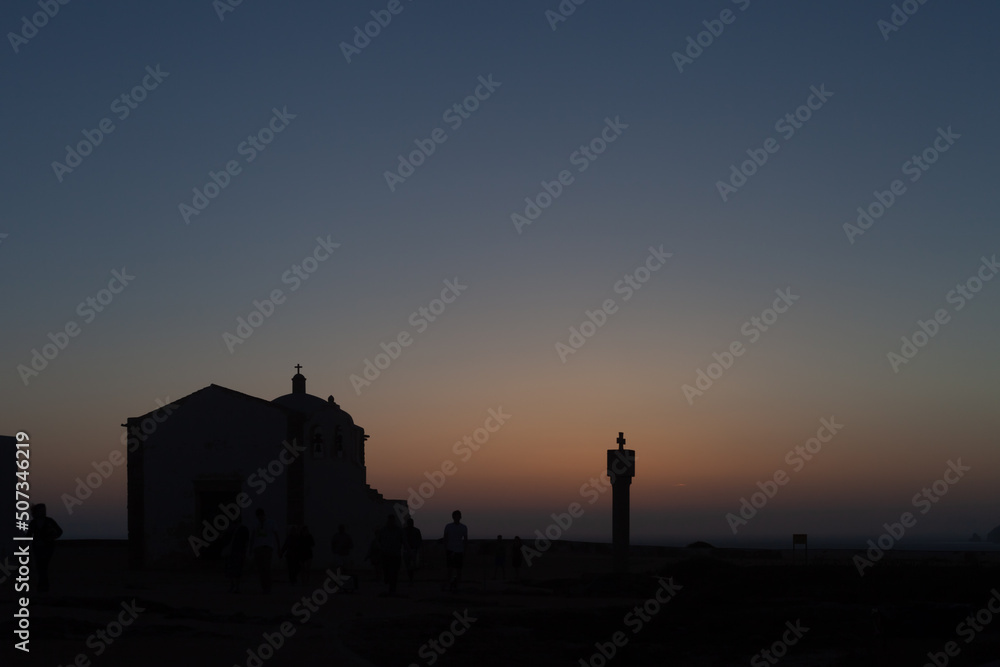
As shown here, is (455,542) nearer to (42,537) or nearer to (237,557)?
(237,557)

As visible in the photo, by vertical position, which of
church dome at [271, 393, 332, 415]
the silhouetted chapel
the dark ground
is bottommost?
the dark ground

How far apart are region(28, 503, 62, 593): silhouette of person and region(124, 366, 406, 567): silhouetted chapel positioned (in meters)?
13.1

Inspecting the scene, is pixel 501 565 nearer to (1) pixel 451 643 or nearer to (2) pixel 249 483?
(2) pixel 249 483

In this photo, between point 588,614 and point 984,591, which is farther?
point 984,591

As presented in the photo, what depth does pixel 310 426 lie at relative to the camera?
1342 inches

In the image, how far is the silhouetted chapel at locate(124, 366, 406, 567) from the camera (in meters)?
32.8

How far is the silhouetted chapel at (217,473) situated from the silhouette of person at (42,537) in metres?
13.1

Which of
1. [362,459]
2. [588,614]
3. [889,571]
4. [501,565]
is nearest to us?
[588,614]

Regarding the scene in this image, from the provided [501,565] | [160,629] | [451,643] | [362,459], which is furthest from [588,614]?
[362,459]

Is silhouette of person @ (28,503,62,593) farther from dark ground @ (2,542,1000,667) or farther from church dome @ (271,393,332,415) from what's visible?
church dome @ (271,393,332,415)

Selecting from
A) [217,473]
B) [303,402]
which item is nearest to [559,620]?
[217,473]

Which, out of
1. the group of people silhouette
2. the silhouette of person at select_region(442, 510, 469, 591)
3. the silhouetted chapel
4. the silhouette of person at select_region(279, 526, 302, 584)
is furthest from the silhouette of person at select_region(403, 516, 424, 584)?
the silhouetted chapel

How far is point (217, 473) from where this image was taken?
A: 3300cm

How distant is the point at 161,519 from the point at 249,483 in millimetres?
2872
